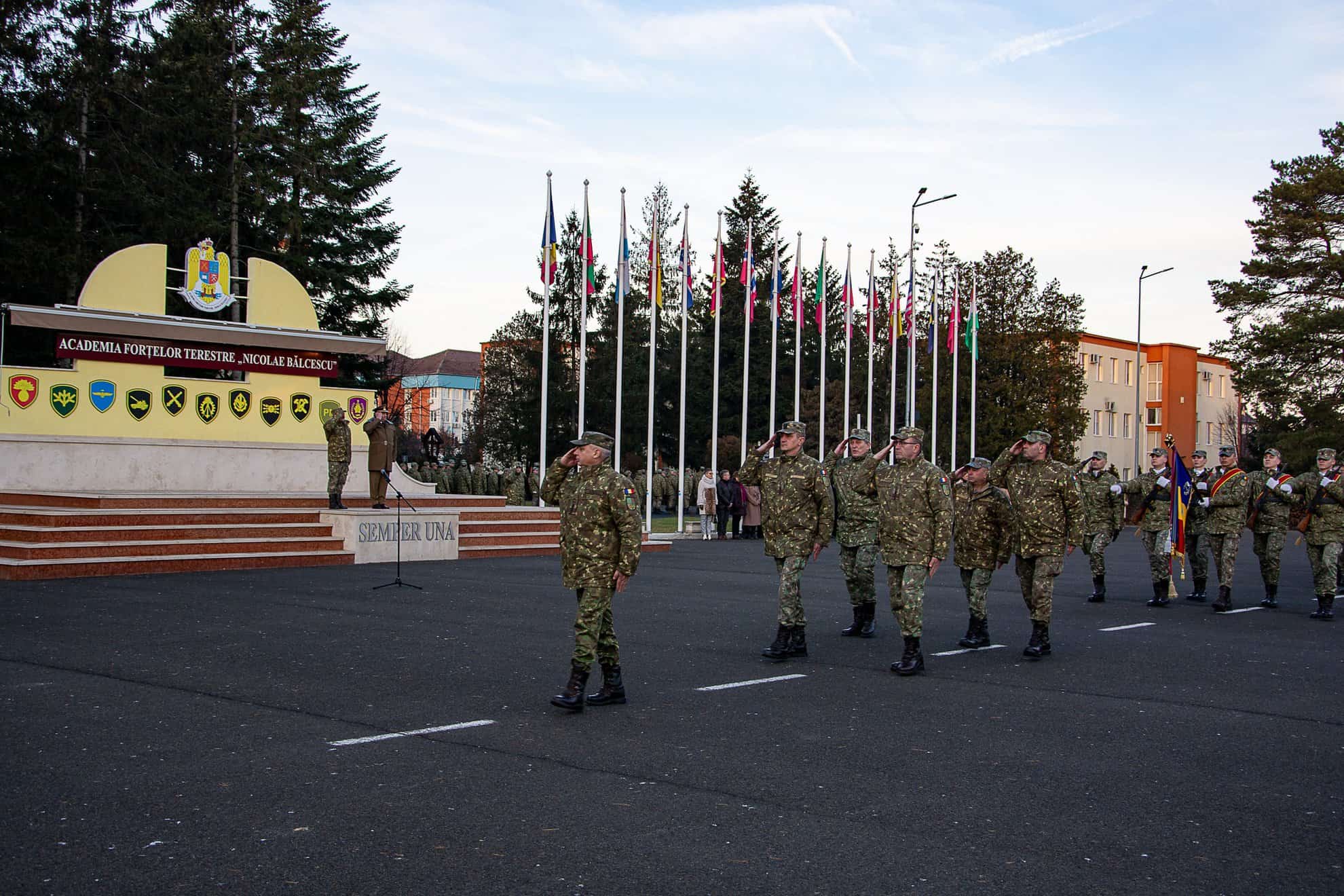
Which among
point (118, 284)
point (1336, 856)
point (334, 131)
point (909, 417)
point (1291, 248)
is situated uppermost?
point (334, 131)

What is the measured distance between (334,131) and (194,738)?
130ft

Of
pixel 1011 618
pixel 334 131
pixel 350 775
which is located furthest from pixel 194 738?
pixel 334 131

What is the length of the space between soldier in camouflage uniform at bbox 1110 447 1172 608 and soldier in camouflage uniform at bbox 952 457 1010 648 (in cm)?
546

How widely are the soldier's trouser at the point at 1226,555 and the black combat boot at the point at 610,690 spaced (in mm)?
10238

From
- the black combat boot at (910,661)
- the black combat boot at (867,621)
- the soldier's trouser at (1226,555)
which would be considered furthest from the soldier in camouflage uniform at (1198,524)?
the black combat boot at (910,661)

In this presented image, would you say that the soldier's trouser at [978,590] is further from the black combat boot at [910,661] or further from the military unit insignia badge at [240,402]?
the military unit insignia badge at [240,402]

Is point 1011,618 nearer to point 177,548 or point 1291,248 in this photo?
point 177,548

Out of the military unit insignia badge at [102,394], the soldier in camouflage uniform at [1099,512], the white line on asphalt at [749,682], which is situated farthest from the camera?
the military unit insignia badge at [102,394]

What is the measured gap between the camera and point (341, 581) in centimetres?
1733

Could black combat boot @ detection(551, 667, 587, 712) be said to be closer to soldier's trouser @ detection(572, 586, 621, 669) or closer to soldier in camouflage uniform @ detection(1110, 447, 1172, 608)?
soldier's trouser @ detection(572, 586, 621, 669)

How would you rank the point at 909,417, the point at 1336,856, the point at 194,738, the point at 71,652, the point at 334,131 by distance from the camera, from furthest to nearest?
the point at 334,131
the point at 909,417
the point at 71,652
the point at 194,738
the point at 1336,856

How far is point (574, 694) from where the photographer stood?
26.9ft

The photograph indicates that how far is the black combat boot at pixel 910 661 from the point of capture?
10.0 m

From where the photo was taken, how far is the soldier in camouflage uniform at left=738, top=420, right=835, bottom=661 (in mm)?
10609
